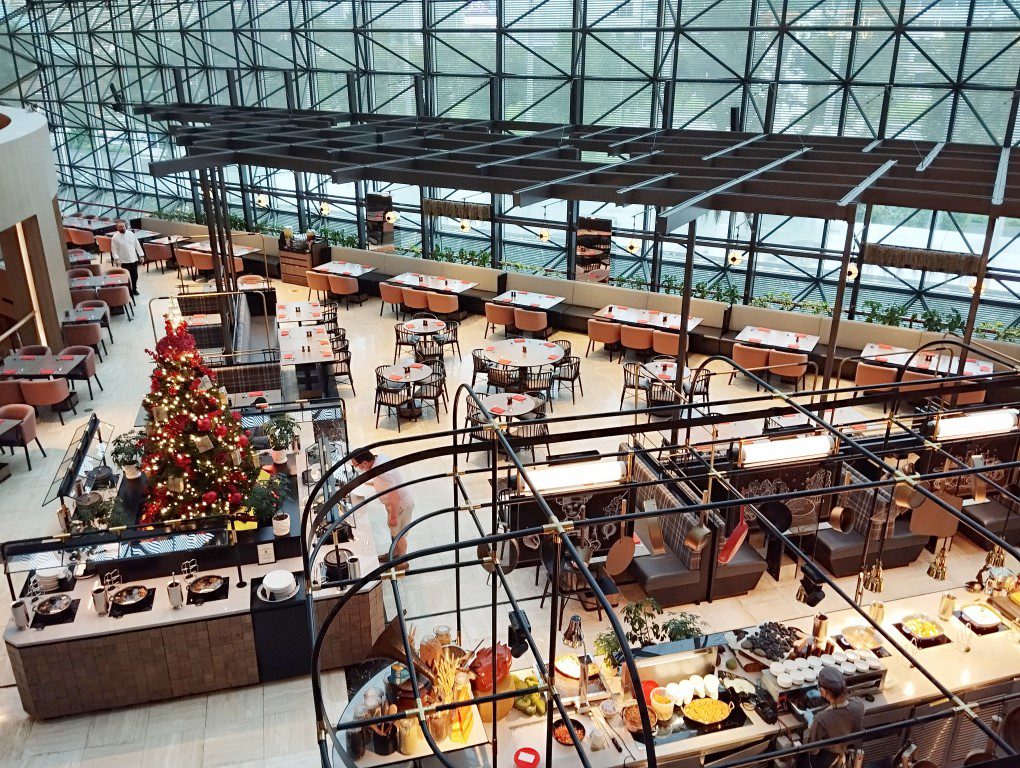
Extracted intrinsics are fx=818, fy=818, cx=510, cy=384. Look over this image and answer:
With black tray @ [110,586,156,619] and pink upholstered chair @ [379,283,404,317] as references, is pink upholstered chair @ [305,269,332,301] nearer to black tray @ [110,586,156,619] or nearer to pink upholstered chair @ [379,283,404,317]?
pink upholstered chair @ [379,283,404,317]

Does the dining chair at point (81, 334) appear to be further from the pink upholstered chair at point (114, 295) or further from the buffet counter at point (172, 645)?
the buffet counter at point (172, 645)

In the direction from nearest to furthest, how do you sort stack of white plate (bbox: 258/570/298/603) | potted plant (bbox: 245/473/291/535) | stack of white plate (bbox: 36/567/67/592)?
1. stack of white plate (bbox: 258/570/298/603)
2. stack of white plate (bbox: 36/567/67/592)
3. potted plant (bbox: 245/473/291/535)

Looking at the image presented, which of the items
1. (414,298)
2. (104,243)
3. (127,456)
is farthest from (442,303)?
(104,243)

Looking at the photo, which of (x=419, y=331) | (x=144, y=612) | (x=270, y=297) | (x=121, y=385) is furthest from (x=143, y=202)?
(x=144, y=612)

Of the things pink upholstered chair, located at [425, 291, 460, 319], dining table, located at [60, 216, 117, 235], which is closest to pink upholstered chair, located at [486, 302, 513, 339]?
pink upholstered chair, located at [425, 291, 460, 319]

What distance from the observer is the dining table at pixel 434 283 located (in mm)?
14055

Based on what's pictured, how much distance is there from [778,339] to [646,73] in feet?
16.1

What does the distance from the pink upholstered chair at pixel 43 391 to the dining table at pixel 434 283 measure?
581cm

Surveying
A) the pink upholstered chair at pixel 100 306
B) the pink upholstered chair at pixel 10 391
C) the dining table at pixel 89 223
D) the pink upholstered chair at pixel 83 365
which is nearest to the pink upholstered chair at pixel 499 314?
the pink upholstered chair at pixel 83 365

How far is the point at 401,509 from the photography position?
7090 mm

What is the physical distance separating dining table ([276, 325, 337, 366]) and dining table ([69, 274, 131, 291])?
4811 millimetres

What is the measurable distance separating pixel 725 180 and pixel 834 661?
14.7 ft

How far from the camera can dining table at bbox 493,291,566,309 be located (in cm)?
1313

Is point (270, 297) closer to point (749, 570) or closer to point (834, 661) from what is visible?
point (749, 570)
